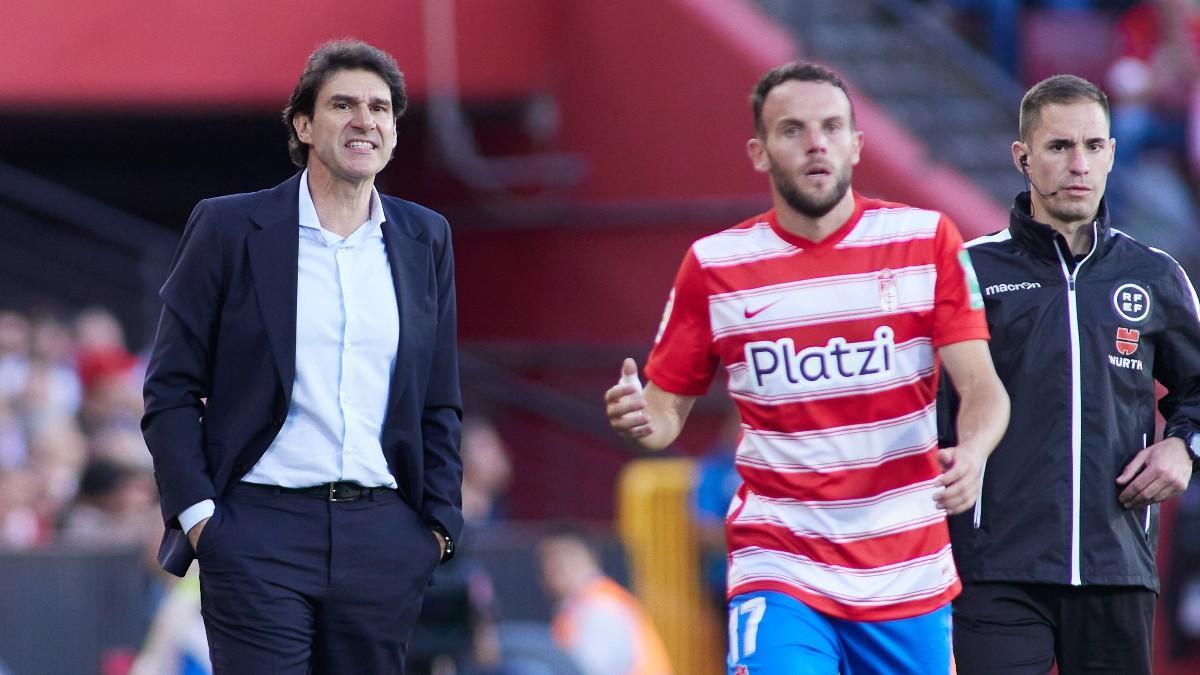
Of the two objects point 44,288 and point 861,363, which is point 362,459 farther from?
point 44,288

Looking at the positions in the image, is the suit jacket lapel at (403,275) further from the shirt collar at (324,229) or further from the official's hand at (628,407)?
the official's hand at (628,407)

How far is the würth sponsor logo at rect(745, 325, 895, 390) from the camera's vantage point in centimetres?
584

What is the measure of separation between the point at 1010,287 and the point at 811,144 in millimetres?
882

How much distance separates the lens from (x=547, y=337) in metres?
17.1

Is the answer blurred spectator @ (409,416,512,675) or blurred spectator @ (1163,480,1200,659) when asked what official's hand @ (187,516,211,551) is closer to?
blurred spectator @ (409,416,512,675)

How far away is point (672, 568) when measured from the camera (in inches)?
526

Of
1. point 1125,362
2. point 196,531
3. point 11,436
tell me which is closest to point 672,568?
point 11,436

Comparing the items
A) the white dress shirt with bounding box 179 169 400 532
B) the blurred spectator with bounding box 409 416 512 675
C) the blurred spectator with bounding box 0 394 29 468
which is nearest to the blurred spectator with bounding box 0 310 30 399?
the blurred spectator with bounding box 0 394 29 468

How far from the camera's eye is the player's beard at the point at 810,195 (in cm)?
591

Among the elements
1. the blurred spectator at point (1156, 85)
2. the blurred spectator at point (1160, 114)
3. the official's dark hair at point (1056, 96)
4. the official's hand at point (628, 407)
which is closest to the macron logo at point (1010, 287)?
the official's dark hair at point (1056, 96)

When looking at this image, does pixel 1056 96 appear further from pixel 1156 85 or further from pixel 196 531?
pixel 1156 85

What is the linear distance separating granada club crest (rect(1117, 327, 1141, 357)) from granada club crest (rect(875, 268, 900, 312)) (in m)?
0.83

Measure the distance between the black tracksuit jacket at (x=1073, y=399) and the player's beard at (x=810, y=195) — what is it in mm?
679

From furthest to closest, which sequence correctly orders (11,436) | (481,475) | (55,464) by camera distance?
1. (481,475)
2. (55,464)
3. (11,436)
